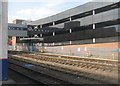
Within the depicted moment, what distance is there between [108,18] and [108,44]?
531cm

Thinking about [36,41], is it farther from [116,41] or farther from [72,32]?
[116,41]

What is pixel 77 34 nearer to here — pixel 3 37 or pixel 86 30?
pixel 86 30

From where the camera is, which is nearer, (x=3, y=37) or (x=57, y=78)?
(x=3, y=37)

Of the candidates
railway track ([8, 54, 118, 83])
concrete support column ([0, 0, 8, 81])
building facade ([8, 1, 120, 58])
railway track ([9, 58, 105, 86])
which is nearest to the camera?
concrete support column ([0, 0, 8, 81])

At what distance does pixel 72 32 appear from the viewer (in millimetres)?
60750

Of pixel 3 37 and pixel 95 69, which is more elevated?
pixel 3 37

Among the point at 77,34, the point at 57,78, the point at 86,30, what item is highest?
the point at 86,30

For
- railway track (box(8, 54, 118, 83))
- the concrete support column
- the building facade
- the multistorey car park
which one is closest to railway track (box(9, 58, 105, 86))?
railway track (box(8, 54, 118, 83))

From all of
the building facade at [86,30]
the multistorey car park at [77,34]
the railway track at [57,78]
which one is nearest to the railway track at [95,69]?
the railway track at [57,78]

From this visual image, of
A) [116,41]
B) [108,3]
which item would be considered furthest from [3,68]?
[108,3]

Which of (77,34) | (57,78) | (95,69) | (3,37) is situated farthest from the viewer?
(77,34)

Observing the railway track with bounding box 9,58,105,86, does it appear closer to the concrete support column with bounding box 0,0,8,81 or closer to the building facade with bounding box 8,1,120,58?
the concrete support column with bounding box 0,0,8,81

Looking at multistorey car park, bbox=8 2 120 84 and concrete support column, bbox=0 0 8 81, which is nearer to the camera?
concrete support column, bbox=0 0 8 81

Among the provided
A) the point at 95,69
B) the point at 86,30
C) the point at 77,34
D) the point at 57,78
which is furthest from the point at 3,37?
the point at 77,34
